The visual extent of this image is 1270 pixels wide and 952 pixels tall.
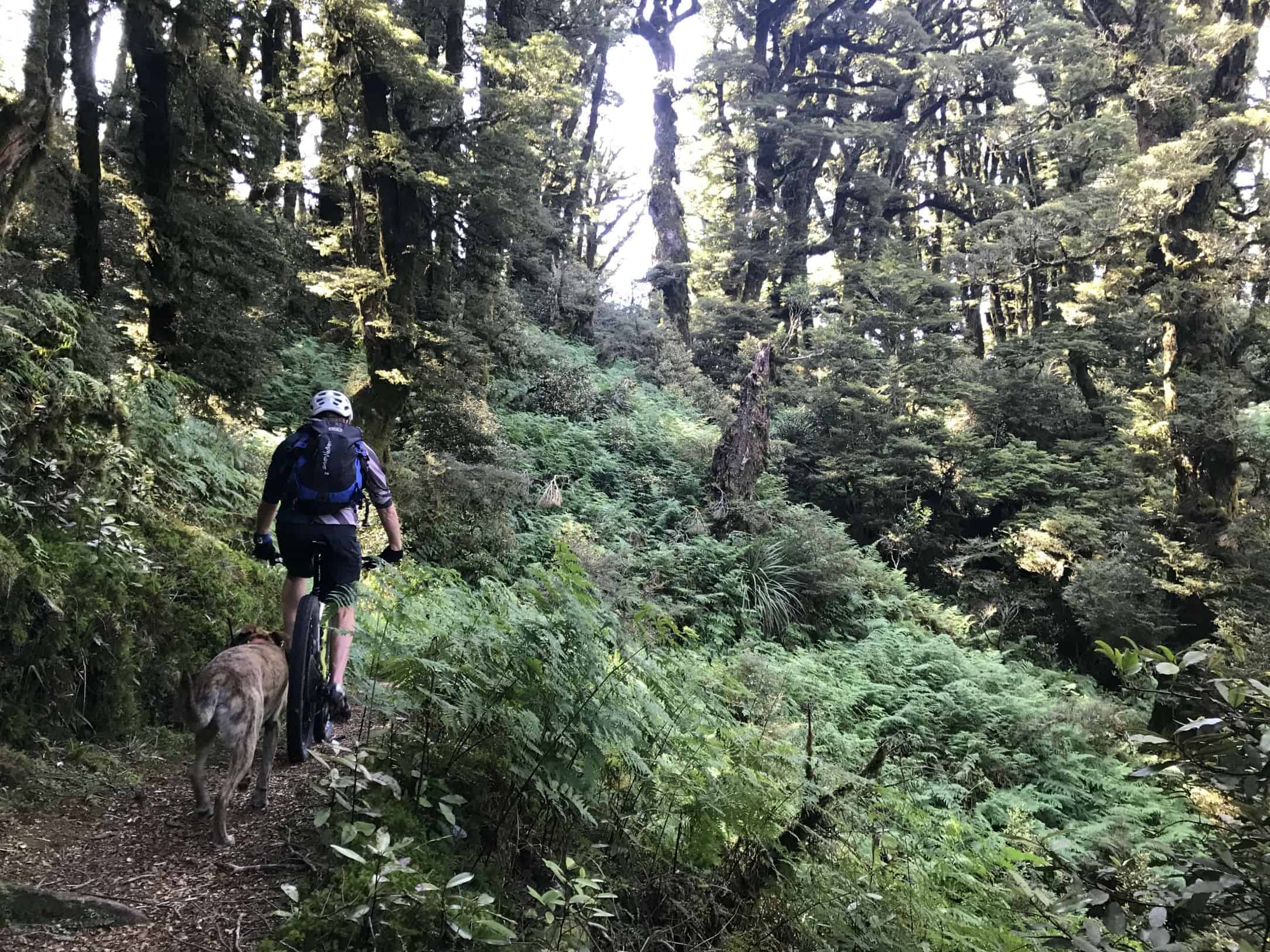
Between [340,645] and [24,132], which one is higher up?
[24,132]

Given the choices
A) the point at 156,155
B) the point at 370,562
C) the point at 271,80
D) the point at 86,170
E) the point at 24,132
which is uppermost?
the point at 271,80

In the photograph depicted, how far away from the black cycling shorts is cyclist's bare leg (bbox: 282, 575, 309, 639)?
5 cm

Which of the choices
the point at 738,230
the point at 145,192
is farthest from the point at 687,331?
the point at 145,192

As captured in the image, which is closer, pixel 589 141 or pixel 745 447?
pixel 745 447

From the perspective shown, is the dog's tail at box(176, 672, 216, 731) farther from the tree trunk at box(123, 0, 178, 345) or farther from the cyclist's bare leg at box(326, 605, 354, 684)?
the tree trunk at box(123, 0, 178, 345)

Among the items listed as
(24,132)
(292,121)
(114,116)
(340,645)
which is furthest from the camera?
(292,121)

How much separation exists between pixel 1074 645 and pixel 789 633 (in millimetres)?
6882

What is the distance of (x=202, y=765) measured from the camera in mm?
3250

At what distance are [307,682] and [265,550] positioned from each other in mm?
745

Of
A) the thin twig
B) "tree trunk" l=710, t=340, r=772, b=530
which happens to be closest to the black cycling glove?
the thin twig

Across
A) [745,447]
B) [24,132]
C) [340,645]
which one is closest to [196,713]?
[340,645]

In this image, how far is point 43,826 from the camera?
321cm

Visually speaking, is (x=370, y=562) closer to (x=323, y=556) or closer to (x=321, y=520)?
(x=323, y=556)

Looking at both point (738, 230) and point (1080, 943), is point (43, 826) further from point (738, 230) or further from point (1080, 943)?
point (738, 230)
